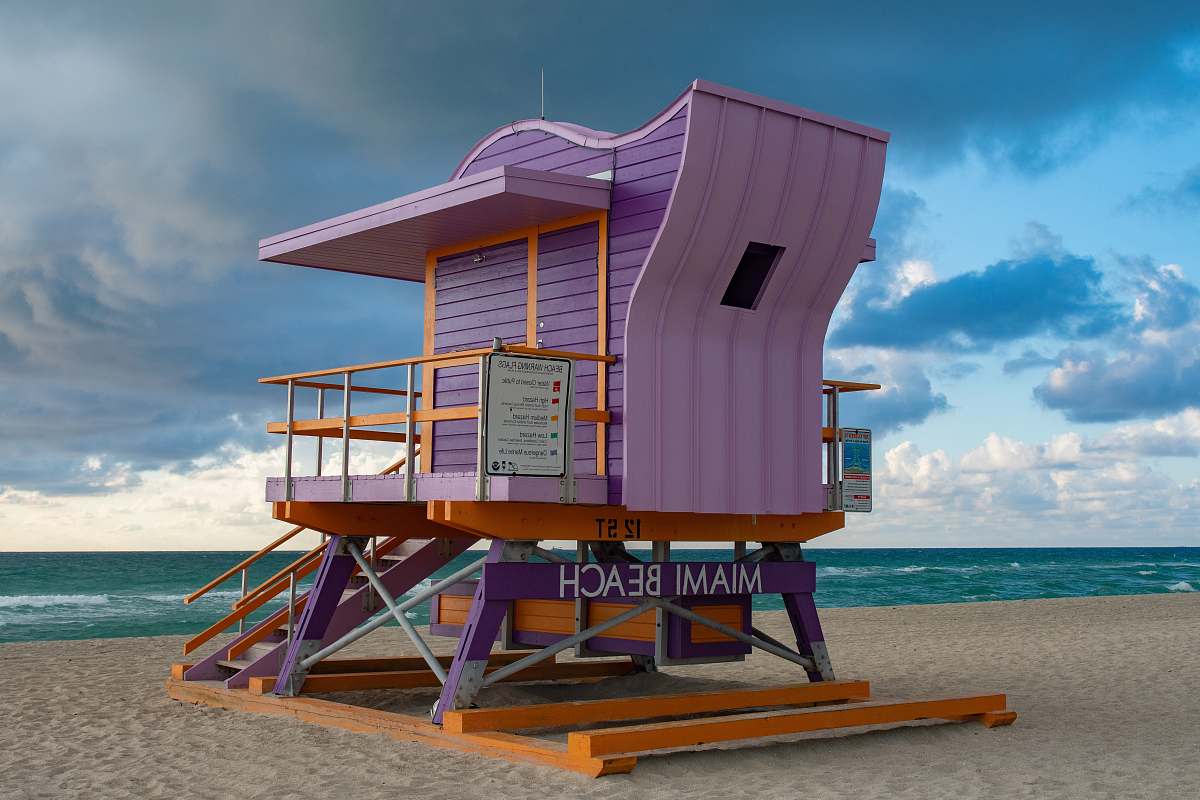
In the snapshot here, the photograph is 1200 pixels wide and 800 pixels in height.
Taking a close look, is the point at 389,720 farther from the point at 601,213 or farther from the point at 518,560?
the point at 601,213

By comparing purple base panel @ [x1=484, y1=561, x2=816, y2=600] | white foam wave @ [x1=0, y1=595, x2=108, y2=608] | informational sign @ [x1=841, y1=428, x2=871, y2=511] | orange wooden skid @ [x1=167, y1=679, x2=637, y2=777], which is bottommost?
white foam wave @ [x1=0, y1=595, x2=108, y2=608]

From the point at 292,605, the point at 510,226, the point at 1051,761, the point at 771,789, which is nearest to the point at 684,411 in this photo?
the point at 510,226

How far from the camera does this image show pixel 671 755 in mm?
9766

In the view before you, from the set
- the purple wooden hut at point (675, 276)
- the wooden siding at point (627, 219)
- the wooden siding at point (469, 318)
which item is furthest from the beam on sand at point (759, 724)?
the wooden siding at point (469, 318)

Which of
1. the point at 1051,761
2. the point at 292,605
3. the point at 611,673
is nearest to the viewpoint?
the point at 1051,761

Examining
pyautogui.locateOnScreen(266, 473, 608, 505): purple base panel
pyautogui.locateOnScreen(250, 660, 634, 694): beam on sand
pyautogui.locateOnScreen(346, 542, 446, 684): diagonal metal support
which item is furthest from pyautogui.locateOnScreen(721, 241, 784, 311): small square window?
pyautogui.locateOnScreen(250, 660, 634, 694): beam on sand

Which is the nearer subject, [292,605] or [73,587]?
[292,605]

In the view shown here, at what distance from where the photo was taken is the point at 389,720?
34.7ft

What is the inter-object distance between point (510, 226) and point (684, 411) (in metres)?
2.44

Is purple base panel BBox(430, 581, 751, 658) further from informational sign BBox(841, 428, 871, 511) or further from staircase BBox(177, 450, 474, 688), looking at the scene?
informational sign BBox(841, 428, 871, 511)

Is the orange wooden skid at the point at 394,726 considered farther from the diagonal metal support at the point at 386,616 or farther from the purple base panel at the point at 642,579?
the purple base panel at the point at 642,579

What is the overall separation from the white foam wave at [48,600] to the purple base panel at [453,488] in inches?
1557

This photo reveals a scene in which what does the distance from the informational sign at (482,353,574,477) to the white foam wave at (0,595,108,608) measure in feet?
137

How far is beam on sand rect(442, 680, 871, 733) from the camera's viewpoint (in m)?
9.91
